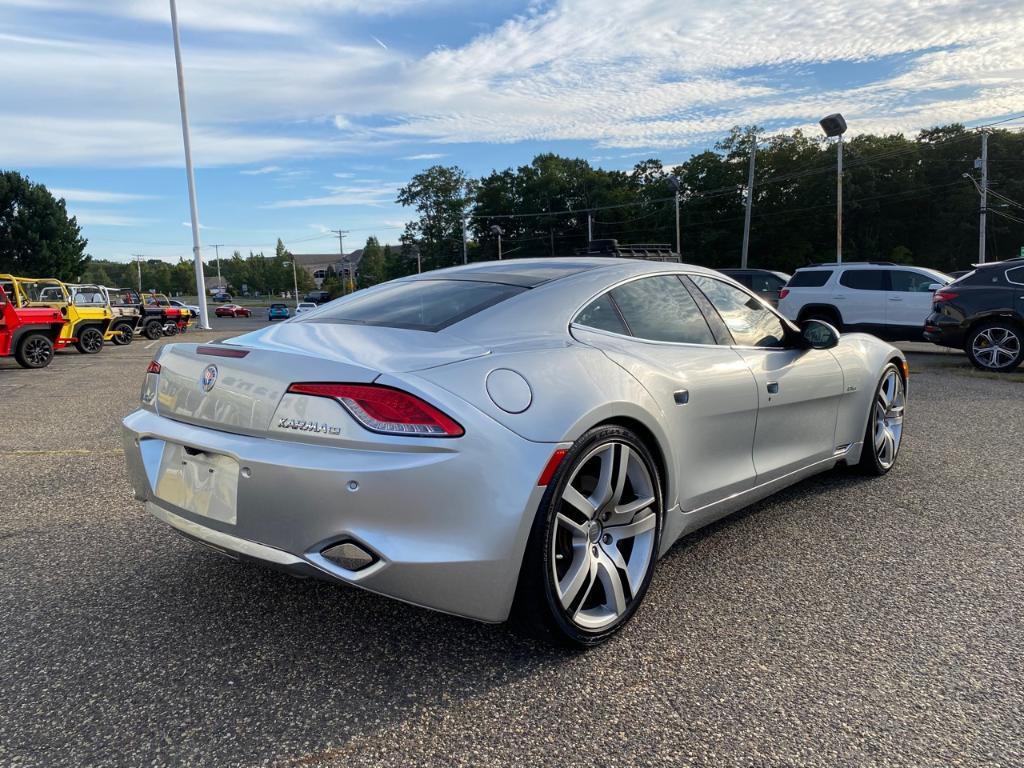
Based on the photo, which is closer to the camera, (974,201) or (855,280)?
(855,280)

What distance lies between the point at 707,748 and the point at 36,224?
67.0m

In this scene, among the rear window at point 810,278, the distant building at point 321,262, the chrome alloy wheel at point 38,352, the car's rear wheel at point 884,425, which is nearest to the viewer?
the car's rear wheel at point 884,425

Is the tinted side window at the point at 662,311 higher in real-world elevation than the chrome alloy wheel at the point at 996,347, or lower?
higher

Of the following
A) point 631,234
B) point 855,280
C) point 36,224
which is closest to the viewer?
point 855,280

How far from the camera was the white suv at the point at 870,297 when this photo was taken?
45.5ft

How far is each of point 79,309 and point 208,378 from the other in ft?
61.8

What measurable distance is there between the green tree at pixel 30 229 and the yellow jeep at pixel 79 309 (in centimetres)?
4331

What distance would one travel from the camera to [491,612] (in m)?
2.37

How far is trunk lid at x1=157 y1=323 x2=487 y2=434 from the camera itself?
2424mm

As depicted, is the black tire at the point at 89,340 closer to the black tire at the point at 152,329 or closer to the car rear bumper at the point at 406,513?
the black tire at the point at 152,329

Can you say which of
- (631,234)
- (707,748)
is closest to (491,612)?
(707,748)

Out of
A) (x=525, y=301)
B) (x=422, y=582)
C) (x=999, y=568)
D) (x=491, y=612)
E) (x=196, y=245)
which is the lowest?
(x=999, y=568)

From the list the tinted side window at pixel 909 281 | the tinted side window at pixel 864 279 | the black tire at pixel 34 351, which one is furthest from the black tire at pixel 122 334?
the tinted side window at pixel 909 281

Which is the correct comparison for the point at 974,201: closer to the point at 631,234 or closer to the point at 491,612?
the point at 631,234
